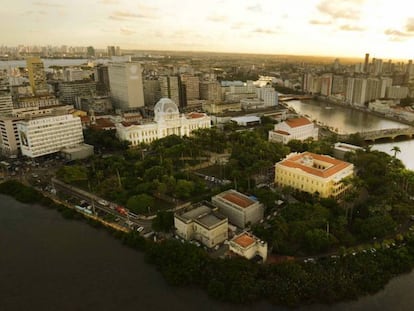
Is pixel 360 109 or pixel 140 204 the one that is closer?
pixel 140 204

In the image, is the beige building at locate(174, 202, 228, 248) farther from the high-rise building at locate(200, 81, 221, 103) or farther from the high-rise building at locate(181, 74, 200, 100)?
the high-rise building at locate(181, 74, 200, 100)

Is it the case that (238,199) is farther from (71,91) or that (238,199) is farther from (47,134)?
(71,91)

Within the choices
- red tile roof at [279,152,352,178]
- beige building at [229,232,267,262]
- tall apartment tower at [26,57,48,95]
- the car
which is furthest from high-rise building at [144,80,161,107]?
beige building at [229,232,267,262]

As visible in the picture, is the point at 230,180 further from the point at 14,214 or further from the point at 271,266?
the point at 14,214

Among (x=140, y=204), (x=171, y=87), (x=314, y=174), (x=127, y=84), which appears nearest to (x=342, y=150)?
(x=314, y=174)

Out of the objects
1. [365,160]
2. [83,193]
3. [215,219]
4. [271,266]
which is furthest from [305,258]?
[83,193]

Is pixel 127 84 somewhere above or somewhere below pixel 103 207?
above

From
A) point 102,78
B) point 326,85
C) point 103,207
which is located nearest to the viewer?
point 103,207
